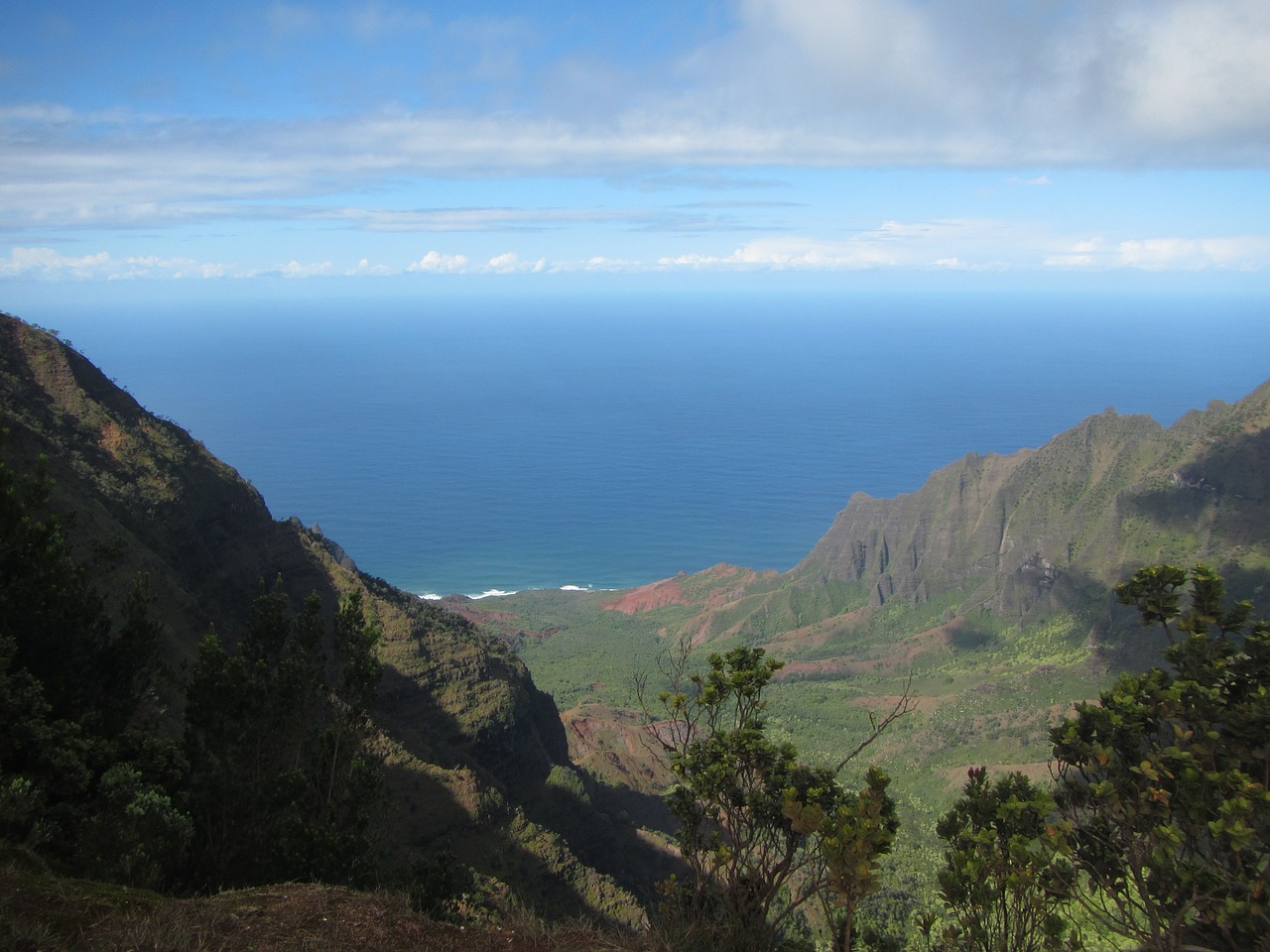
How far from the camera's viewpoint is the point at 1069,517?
8506cm

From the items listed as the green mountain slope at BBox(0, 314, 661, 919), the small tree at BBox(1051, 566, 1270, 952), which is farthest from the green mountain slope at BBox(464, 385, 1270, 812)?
the small tree at BBox(1051, 566, 1270, 952)

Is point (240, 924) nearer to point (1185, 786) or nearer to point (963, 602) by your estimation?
point (1185, 786)

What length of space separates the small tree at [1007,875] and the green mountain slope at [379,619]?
18.9 m

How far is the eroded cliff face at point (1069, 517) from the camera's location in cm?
7069

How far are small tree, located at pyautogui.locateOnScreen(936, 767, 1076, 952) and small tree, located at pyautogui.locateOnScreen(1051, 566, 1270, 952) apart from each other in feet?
1.68

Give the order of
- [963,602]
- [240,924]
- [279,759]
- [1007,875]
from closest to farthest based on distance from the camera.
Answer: [240,924] < [1007,875] < [279,759] < [963,602]

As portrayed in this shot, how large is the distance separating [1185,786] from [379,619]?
33.2 m

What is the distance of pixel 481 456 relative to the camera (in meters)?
196

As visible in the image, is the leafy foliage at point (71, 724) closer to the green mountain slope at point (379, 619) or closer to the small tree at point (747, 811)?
the small tree at point (747, 811)

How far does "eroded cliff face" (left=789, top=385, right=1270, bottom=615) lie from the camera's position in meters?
70.7

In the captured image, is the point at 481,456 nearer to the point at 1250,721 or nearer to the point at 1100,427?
the point at 1100,427

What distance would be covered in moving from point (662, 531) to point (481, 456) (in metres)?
58.9

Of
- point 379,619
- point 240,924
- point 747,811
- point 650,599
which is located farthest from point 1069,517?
point 240,924

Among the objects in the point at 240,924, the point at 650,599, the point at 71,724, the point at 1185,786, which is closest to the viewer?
the point at 240,924
